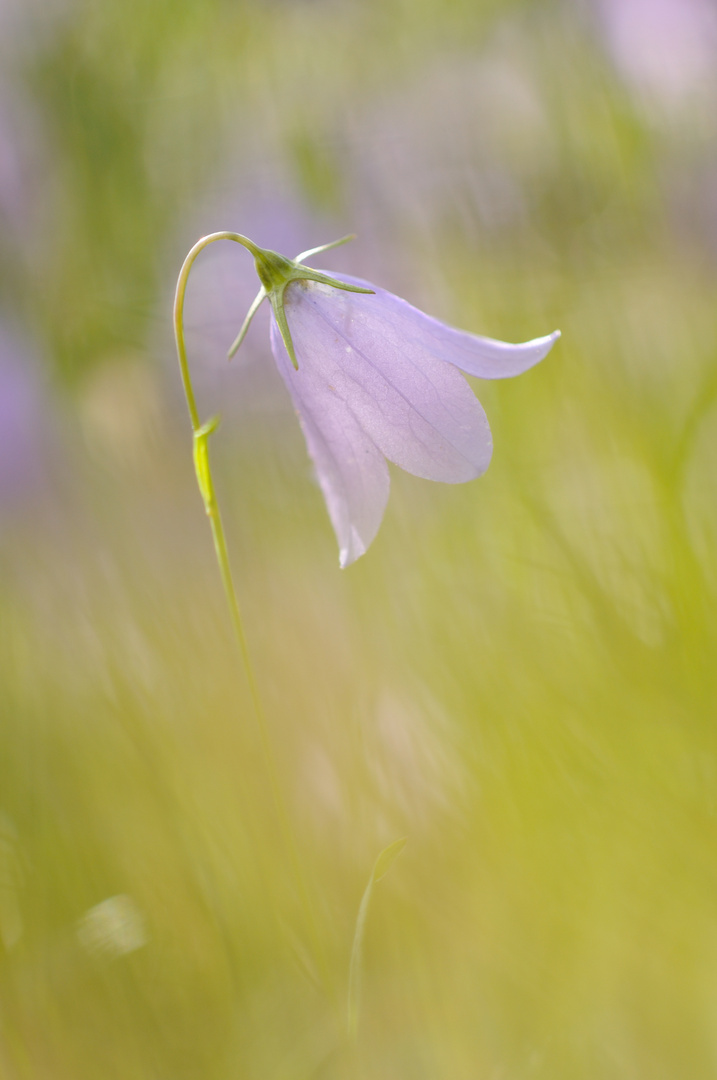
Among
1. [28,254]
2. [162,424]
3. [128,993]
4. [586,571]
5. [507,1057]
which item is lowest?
[507,1057]

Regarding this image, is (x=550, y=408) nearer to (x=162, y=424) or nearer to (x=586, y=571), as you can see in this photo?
(x=586, y=571)

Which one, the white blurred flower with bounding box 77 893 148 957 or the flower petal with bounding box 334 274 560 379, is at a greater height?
the flower petal with bounding box 334 274 560 379

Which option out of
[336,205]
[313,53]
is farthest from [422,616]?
[313,53]

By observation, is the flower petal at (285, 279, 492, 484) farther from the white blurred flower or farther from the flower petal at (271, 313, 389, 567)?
the white blurred flower

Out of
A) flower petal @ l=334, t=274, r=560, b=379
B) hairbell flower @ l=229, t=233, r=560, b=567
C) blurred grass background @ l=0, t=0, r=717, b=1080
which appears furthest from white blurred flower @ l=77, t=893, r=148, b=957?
flower petal @ l=334, t=274, r=560, b=379

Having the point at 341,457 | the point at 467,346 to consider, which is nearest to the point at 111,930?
the point at 341,457

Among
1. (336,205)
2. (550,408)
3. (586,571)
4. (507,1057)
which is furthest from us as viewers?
(336,205)

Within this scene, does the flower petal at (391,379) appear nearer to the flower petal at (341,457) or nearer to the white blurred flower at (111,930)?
the flower petal at (341,457)

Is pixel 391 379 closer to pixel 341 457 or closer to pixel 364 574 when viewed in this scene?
pixel 341 457

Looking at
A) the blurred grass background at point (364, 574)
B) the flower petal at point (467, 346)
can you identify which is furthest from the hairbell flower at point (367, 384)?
the blurred grass background at point (364, 574)
